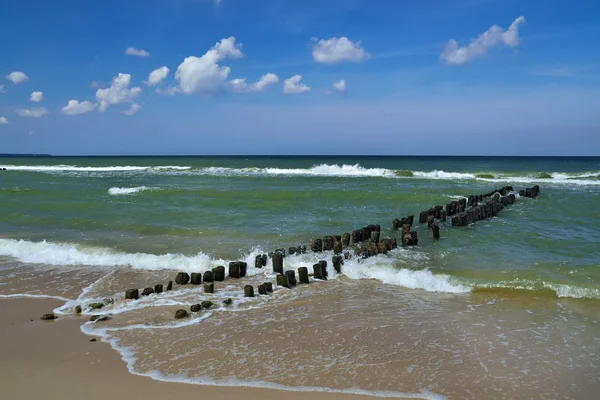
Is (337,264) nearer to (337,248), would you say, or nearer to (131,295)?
(337,248)

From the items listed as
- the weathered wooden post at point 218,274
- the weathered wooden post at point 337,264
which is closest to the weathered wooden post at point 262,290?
the weathered wooden post at point 218,274

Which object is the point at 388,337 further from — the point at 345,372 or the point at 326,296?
the point at 326,296

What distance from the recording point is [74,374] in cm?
566

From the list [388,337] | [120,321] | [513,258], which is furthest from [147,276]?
[513,258]

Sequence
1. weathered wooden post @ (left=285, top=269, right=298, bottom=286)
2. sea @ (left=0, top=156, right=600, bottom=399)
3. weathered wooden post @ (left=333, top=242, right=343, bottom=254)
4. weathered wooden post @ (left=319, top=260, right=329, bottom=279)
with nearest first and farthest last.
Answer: sea @ (left=0, top=156, right=600, bottom=399)
weathered wooden post @ (left=285, top=269, right=298, bottom=286)
weathered wooden post @ (left=319, top=260, right=329, bottom=279)
weathered wooden post @ (left=333, top=242, right=343, bottom=254)

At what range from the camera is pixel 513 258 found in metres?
11.9

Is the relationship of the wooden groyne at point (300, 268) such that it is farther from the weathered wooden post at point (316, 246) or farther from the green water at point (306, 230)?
the green water at point (306, 230)

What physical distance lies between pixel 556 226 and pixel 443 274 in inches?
344

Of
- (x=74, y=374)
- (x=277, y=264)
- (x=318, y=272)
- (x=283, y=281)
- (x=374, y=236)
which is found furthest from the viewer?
(x=374, y=236)

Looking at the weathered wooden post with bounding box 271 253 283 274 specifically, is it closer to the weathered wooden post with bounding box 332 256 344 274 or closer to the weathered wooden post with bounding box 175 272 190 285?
the weathered wooden post with bounding box 332 256 344 274

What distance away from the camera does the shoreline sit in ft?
17.1

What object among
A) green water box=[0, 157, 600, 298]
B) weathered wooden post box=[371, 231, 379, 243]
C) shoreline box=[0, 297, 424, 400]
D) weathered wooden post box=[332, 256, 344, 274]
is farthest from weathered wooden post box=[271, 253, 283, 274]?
shoreline box=[0, 297, 424, 400]

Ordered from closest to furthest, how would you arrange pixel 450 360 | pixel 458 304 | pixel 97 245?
pixel 450 360, pixel 458 304, pixel 97 245

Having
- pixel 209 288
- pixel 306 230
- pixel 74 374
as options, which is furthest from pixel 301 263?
pixel 74 374
